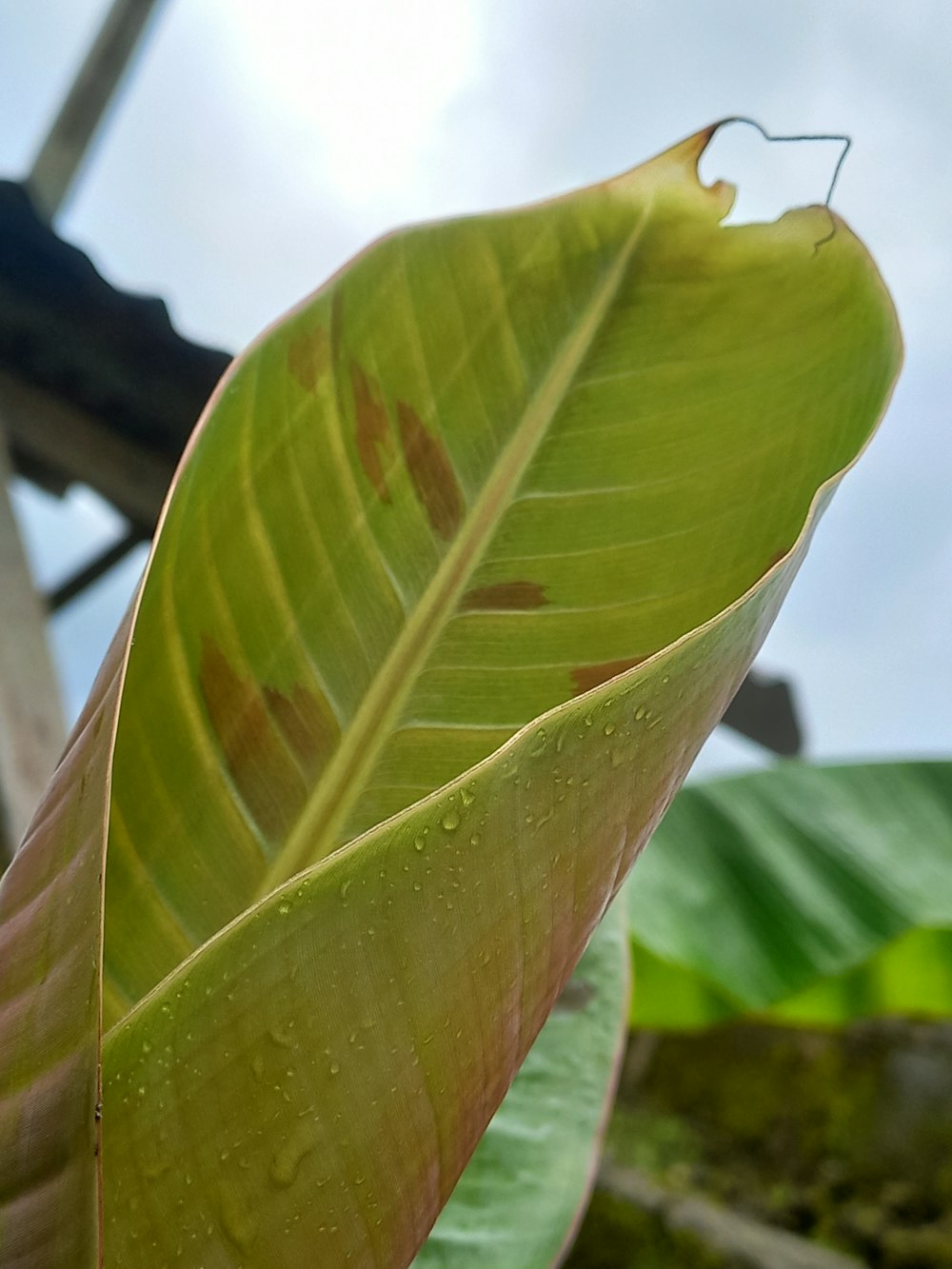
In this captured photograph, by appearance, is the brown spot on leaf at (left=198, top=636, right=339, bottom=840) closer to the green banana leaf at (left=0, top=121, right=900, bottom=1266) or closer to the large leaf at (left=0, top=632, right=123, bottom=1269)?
the green banana leaf at (left=0, top=121, right=900, bottom=1266)

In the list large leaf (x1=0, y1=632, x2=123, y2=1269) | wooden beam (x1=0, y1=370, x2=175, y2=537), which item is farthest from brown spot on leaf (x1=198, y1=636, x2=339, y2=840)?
wooden beam (x1=0, y1=370, x2=175, y2=537)

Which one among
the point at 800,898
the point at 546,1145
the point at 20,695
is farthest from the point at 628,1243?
the point at 20,695

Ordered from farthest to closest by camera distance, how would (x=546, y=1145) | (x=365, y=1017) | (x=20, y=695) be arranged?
1. (x=20, y=695)
2. (x=546, y=1145)
3. (x=365, y=1017)

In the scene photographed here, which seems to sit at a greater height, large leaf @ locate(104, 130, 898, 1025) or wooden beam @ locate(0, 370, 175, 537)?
large leaf @ locate(104, 130, 898, 1025)

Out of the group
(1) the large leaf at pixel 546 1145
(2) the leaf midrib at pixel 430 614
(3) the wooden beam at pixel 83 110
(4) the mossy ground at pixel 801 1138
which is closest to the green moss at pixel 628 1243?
(4) the mossy ground at pixel 801 1138

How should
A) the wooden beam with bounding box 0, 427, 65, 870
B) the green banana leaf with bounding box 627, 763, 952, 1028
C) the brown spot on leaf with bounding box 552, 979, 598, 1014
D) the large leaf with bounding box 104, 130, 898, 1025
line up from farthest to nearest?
the wooden beam with bounding box 0, 427, 65, 870, the green banana leaf with bounding box 627, 763, 952, 1028, the brown spot on leaf with bounding box 552, 979, 598, 1014, the large leaf with bounding box 104, 130, 898, 1025

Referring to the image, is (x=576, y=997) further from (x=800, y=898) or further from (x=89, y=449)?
(x=89, y=449)
